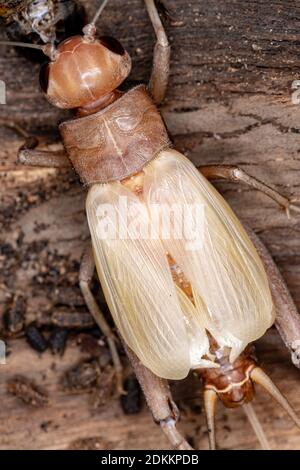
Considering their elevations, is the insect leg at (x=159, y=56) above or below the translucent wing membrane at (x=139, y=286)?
above

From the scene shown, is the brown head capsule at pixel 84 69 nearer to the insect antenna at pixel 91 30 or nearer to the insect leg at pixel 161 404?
the insect antenna at pixel 91 30

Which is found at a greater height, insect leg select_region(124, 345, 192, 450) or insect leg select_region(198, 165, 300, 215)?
insect leg select_region(198, 165, 300, 215)

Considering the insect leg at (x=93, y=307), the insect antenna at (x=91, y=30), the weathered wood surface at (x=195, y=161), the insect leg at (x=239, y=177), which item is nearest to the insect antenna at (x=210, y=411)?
the weathered wood surface at (x=195, y=161)

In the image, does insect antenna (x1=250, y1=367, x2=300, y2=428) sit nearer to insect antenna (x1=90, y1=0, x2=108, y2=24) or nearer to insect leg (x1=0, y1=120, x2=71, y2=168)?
insect leg (x1=0, y1=120, x2=71, y2=168)

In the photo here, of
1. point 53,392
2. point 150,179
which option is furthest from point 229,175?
point 53,392

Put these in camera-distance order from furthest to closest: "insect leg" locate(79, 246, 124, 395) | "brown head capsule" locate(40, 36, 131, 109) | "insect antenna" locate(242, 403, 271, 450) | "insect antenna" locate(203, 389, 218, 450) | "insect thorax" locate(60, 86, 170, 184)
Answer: "insect leg" locate(79, 246, 124, 395) → "insect antenna" locate(242, 403, 271, 450) → "insect antenna" locate(203, 389, 218, 450) → "insect thorax" locate(60, 86, 170, 184) → "brown head capsule" locate(40, 36, 131, 109)

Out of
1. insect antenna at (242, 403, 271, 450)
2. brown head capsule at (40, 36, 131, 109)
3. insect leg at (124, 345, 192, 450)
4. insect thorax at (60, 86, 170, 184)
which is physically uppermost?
brown head capsule at (40, 36, 131, 109)

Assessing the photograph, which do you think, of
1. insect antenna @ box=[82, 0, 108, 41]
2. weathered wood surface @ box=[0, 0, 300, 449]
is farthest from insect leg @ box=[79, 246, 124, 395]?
insect antenna @ box=[82, 0, 108, 41]
